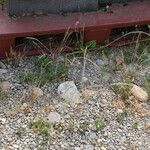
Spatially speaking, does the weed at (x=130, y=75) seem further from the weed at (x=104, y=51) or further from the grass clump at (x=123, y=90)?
the weed at (x=104, y=51)

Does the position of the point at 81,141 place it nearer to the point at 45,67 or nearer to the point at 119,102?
the point at 119,102

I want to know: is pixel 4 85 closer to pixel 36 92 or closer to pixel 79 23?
pixel 36 92

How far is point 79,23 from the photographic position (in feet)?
12.5

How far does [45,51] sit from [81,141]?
860 millimetres

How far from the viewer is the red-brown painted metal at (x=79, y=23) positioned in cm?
370

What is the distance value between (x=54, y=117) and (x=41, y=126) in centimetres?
14

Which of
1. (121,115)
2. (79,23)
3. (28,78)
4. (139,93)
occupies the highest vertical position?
(79,23)

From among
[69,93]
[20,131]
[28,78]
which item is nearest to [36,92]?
[28,78]

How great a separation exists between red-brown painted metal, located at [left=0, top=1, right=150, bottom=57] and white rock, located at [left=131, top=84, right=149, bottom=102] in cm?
52

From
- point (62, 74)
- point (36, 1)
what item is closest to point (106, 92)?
point (62, 74)

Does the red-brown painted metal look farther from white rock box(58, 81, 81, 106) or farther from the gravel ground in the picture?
white rock box(58, 81, 81, 106)

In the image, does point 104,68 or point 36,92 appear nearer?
point 36,92

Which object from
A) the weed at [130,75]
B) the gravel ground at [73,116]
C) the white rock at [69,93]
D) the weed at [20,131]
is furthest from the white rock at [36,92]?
the weed at [130,75]

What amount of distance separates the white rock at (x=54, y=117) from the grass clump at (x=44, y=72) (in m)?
0.28
